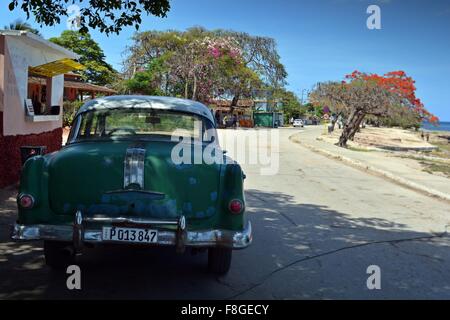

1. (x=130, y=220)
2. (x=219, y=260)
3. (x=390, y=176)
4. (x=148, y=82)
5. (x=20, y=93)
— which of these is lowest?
(x=219, y=260)

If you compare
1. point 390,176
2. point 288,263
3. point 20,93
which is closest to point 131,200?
point 288,263

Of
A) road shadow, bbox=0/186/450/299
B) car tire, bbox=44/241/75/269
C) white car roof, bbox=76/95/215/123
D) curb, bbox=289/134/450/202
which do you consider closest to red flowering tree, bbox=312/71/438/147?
curb, bbox=289/134/450/202

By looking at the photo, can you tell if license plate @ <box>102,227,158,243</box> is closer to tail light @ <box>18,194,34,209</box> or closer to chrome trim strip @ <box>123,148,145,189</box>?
chrome trim strip @ <box>123,148,145,189</box>

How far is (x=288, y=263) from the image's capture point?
5.17 m

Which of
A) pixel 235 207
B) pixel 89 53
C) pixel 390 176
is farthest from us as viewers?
pixel 89 53

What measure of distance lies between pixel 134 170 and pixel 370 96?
22666 mm

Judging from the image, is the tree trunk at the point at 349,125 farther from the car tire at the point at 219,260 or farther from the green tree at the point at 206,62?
the car tire at the point at 219,260

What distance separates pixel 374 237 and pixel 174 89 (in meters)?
40.9

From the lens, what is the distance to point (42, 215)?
4102mm

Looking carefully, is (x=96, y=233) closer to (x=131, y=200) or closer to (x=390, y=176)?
(x=131, y=200)

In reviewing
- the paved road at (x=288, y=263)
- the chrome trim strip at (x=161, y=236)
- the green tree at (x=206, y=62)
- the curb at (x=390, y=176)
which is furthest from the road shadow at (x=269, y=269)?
the green tree at (x=206, y=62)
